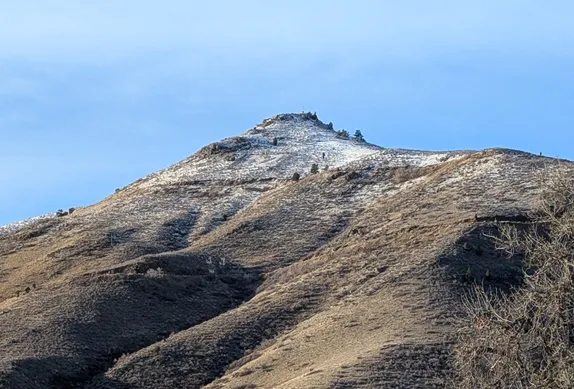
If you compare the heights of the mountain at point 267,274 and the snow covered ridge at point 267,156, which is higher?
the snow covered ridge at point 267,156

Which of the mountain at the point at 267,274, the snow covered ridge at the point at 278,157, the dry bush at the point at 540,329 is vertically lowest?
the dry bush at the point at 540,329

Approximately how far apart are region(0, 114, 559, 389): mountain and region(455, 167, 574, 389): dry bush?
46.2 feet

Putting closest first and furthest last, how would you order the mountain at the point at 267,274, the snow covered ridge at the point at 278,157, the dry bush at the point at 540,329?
the dry bush at the point at 540,329
the mountain at the point at 267,274
the snow covered ridge at the point at 278,157

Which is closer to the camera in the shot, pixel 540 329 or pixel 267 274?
pixel 540 329

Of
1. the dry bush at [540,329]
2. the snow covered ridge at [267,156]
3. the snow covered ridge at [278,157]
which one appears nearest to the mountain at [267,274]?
the snow covered ridge at [278,157]

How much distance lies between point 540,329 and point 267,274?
42472mm

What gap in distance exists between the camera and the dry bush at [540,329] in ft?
48.1

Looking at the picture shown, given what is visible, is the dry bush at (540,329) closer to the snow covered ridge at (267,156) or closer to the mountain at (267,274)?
the mountain at (267,274)

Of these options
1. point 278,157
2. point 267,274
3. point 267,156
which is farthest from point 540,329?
point 267,156

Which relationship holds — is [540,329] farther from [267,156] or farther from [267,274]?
[267,156]

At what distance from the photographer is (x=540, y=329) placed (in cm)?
1480

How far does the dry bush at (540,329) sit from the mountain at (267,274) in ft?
46.2

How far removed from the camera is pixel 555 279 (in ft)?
49.8

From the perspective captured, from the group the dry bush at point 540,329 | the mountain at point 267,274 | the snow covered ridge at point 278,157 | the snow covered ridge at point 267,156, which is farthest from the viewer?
the snow covered ridge at point 267,156
